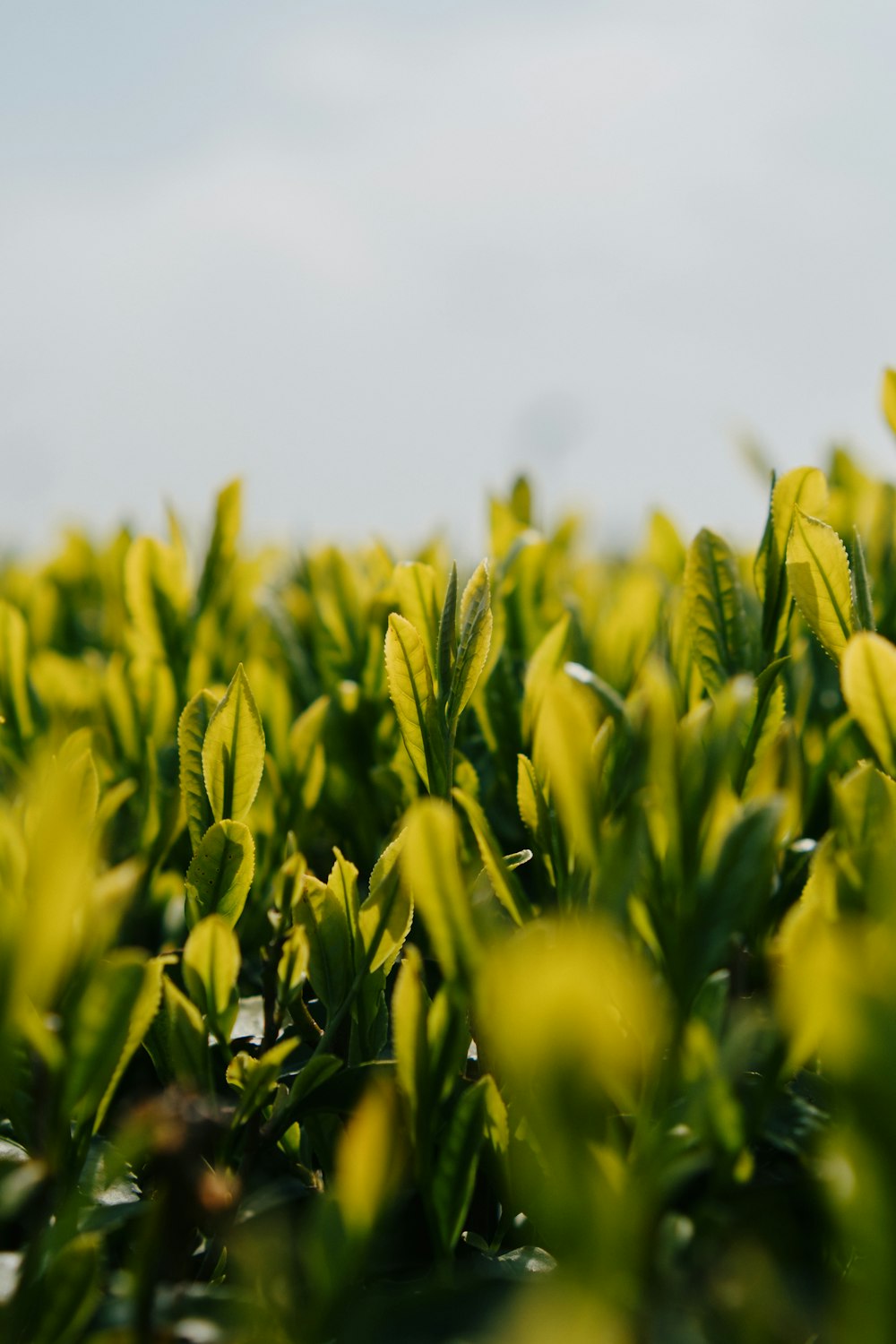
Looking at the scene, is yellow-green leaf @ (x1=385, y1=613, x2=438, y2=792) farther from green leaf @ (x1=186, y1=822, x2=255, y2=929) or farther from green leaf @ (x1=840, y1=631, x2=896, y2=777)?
green leaf @ (x1=840, y1=631, x2=896, y2=777)

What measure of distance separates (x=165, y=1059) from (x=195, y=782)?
24 cm

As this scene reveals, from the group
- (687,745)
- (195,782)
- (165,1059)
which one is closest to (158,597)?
(195,782)

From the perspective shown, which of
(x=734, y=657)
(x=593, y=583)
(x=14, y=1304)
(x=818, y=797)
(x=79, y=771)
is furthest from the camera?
(x=593, y=583)

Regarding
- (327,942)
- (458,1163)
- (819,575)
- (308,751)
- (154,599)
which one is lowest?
(458,1163)

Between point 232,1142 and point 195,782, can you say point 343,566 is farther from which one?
point 232,1142

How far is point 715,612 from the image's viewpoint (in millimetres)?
1172

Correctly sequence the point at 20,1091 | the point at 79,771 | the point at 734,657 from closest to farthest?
the point at 20,1091, the point at 79,771, the point at 734,657

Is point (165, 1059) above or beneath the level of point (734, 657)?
beneath

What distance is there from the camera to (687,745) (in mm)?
770

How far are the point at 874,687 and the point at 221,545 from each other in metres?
1.15

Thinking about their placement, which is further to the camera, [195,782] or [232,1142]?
[195,782]

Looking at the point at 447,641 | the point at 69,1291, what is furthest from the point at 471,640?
the point at 69,1291

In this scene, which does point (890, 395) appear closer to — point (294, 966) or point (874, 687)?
point (874, 687)

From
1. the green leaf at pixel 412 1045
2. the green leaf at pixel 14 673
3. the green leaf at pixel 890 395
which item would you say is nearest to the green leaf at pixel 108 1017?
the green leaf at pixel 412 1045
